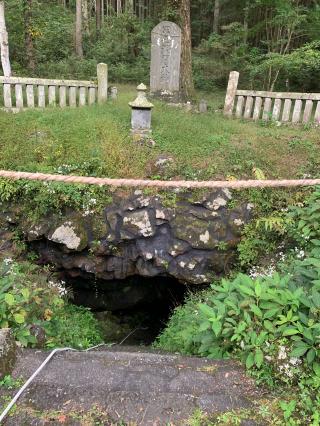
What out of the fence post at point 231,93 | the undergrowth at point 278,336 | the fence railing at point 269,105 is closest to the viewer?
the undergrowth at point 278,336

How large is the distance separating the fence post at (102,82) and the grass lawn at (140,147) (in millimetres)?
722

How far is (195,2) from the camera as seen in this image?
19.7 m

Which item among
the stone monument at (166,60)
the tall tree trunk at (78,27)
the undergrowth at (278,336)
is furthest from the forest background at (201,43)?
the undergrowth at (278,336)

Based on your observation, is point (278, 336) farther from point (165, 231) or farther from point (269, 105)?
point (269, 105)

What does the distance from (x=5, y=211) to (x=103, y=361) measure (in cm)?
412

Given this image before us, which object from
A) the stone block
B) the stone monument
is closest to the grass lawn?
the stone monument

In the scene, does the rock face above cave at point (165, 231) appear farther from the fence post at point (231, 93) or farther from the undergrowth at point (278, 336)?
the fence post at point (231, 93)

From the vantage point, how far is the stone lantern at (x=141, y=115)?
6.67 m

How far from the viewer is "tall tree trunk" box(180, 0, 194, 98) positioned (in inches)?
382

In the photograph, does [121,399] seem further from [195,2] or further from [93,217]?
[195,2]

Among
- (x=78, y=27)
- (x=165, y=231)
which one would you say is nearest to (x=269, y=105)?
(x=165, y=231)

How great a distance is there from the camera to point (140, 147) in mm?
6520

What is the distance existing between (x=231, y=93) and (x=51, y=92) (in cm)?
428

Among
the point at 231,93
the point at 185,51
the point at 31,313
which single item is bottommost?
the point at 31,313
